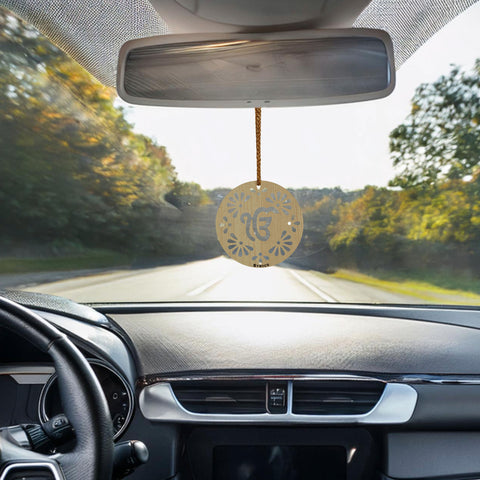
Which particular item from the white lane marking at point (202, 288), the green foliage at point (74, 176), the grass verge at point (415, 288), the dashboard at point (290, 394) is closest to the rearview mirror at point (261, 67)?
the green foliage at point (74, 176)

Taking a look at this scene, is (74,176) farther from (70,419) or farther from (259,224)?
(70,419)

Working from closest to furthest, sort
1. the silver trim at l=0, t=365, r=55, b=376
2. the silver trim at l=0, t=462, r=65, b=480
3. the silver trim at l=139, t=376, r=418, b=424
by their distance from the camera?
the silver trim at l=0, t=462, r=65, b=480 → the silver trim at l=0, t=365, r=55, b=376 → the silver trim at l=139, t=376, r=418, b=424

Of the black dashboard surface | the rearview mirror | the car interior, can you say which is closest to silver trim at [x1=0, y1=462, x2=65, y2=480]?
the car interior

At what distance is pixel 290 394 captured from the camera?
3.12m

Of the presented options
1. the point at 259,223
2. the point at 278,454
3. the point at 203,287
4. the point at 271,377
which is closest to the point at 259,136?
the point at 259,223

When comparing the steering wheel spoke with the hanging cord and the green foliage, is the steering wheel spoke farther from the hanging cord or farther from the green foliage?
the green foliage

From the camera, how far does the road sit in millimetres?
3596

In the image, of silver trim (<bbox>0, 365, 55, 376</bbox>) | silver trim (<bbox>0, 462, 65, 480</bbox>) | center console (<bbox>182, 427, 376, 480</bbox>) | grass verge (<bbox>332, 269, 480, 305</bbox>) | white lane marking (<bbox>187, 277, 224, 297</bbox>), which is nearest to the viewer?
silver trim (<bbox>0, 462, 65, 480</bbox>)

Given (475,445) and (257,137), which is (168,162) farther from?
(475,445)

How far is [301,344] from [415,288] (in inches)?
35.4

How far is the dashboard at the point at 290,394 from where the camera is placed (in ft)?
10.2

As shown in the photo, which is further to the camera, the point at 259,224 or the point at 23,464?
the point at 259,224

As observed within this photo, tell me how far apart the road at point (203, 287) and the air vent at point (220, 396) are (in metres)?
0.69

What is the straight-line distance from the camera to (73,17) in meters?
2.50
